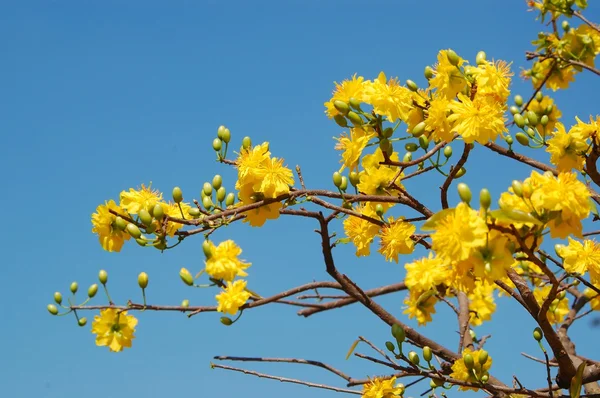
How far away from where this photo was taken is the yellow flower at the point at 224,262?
167cm

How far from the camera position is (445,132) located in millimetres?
1739

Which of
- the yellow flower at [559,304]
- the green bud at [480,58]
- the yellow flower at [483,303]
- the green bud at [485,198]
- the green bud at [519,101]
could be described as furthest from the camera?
the yellow flower at [483,303]

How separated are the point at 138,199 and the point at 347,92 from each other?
613 millimetres

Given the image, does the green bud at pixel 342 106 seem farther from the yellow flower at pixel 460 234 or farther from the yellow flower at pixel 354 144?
the yellow flower at pixel 460 234

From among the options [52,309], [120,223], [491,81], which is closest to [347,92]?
[491,81]

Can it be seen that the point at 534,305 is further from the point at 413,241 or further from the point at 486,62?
the point at 486,62

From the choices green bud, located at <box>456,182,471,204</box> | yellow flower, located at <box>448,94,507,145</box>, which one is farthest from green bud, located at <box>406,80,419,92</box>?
green bud, located at <box>456,182,471,204</box>

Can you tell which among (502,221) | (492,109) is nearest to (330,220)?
(492,109)

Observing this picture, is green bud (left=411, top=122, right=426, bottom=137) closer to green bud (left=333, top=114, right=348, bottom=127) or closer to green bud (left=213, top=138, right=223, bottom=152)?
green bud (left=333, top=114, right=348, bottom=127)

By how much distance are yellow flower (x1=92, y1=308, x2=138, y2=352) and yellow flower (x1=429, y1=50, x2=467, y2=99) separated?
41.3 inches

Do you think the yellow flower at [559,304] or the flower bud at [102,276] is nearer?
the flower bud at [102,276]

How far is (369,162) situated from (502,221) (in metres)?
0.69

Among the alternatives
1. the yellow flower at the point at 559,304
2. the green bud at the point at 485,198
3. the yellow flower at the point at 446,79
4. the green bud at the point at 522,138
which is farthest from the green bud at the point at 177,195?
the yellow flower at the point at 559,304

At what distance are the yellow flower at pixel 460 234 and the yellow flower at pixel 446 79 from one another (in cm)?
58
